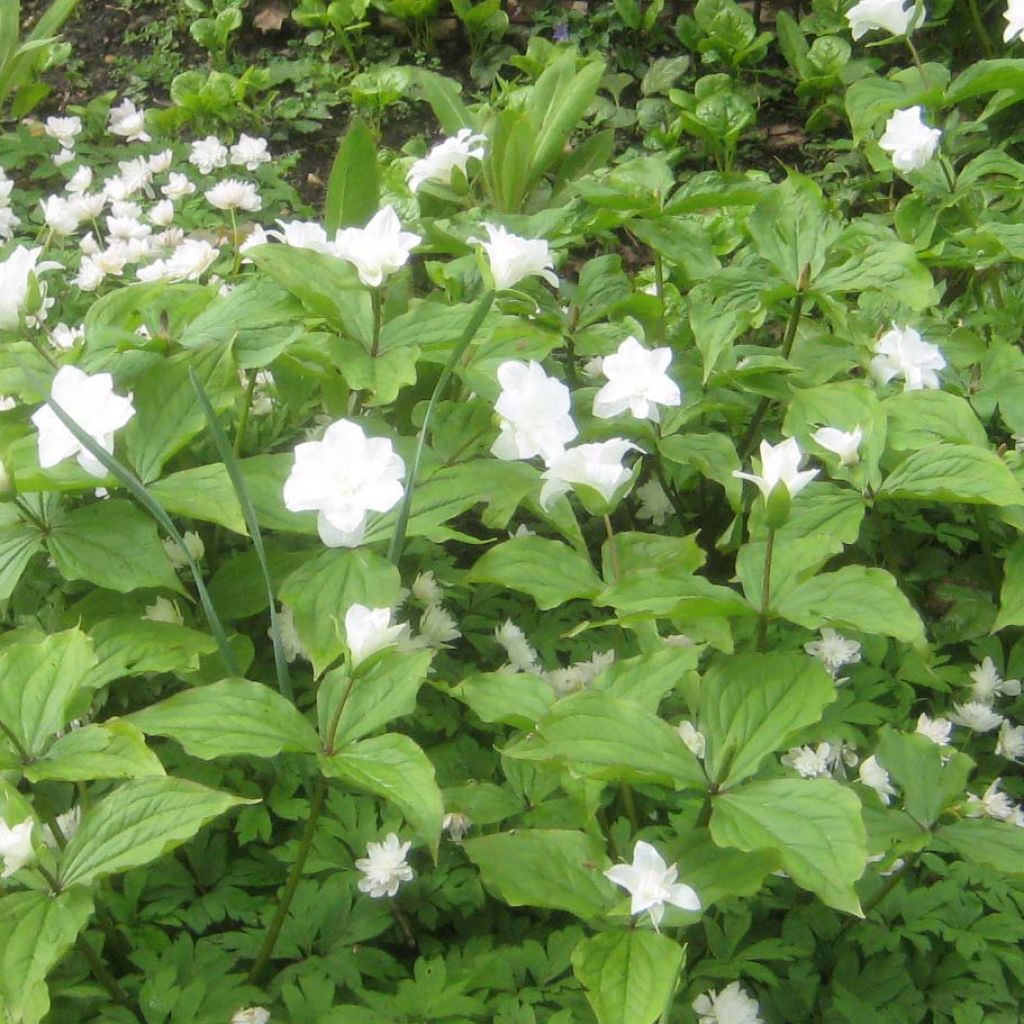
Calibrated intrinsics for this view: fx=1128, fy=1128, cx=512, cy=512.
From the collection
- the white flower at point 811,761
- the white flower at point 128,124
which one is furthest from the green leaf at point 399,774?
the white flower at point 128,124

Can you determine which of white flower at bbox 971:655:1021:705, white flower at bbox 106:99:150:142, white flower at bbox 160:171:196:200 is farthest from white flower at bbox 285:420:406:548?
white flower at bbox 106:99:150:142

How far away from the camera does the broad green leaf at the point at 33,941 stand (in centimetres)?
119

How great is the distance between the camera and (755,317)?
2.19 meters

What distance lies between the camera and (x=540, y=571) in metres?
1.68

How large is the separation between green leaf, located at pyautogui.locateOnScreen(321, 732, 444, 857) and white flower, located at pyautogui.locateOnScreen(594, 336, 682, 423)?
70 cm

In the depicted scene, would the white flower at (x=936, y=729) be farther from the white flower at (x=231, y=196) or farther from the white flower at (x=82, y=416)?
the white flower at (x=231, y=196)

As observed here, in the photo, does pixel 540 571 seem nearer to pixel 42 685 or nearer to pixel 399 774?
pixel 399 774

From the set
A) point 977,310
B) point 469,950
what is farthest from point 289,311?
point 977,310

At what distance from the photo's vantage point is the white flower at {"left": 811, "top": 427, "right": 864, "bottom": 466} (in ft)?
5.76

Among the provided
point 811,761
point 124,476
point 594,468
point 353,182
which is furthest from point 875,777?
point 353,182

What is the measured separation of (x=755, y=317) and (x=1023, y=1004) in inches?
49.2

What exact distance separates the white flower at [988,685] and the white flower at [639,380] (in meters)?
0.80

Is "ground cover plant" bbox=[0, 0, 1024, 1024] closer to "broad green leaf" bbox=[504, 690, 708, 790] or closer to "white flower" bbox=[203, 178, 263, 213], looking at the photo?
"broad green leaf" bbox=[504, 690, 708, 790]

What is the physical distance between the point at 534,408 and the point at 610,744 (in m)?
0.54
